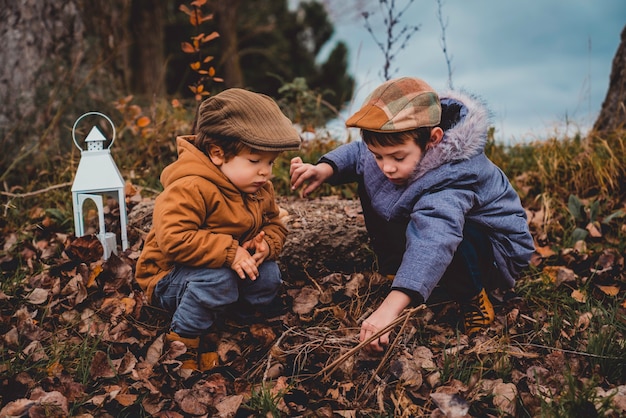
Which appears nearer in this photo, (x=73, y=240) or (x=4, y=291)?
(x=4, y=291)

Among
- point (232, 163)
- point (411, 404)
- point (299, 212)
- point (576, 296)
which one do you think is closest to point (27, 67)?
point (299, 212)

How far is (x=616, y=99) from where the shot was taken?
5000mm

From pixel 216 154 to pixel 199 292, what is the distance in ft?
1.99

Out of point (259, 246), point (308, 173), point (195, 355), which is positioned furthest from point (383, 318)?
point (308, 173)

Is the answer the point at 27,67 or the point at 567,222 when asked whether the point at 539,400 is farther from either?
the point at 27,67

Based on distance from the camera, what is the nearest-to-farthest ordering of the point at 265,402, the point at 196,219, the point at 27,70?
1. the point at 265,402
2. the point at 196,219
3. the point at 27,70

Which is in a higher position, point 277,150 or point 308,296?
point 277,150

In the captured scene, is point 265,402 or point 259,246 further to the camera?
point 259,246

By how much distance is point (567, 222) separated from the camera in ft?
13.3

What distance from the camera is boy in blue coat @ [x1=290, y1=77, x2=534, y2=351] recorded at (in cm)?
237

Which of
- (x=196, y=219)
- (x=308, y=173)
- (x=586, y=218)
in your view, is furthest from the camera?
(x=586, y=218)

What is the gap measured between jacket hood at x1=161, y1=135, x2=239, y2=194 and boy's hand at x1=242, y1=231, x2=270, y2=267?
0.78 ft

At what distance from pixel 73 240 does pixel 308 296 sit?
1.45 m

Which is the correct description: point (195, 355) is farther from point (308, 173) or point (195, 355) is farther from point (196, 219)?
point (308, 173)
